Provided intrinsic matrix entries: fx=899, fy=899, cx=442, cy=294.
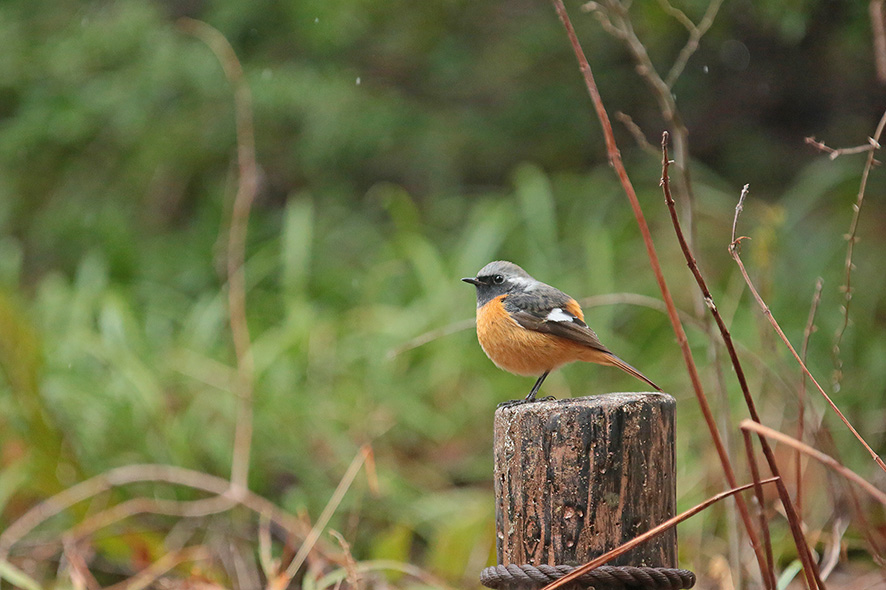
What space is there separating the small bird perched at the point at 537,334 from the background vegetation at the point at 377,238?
147cm

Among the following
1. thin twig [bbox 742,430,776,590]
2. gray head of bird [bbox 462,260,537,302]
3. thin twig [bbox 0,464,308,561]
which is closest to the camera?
thin twig [bbox 742,430,776,590]

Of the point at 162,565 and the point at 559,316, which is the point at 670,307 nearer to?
the point at 559,316

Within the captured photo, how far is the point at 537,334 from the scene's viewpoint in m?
2.83

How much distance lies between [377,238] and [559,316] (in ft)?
14.0

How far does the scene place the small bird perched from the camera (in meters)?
2.81

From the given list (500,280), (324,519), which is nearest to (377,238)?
(324,519)

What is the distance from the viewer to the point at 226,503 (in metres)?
4.38

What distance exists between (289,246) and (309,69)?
5.13ft

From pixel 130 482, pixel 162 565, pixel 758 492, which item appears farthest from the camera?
pixel 130 482

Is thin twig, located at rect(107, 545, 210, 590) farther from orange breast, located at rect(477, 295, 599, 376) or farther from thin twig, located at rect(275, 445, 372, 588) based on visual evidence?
orange breast, located at rect(477, 295, 599, 376)

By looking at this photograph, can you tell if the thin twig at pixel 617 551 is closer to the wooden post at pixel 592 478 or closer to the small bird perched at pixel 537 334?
the wooden post at pixel 592 478

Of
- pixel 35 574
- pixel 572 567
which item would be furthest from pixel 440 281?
pixel 572 567

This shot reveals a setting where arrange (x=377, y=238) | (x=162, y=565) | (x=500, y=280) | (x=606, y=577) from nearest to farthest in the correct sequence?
(x=606, y=577) < (x=500, y=280) < (x=162, y=565) < (x=377, y=238)

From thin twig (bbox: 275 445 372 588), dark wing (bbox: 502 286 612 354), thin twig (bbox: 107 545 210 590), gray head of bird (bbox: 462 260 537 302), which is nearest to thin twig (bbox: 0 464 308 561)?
thin twig (bbox: 107 545 210 590)
